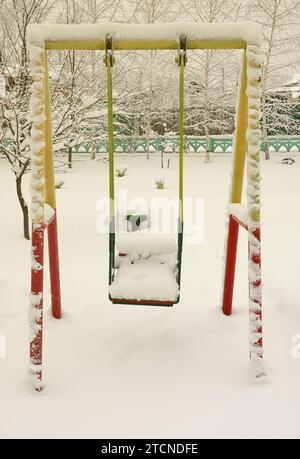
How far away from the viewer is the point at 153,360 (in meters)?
2.86

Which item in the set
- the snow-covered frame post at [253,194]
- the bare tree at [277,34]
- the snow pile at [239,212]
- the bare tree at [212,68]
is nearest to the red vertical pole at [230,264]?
the snow pile at [239,212]

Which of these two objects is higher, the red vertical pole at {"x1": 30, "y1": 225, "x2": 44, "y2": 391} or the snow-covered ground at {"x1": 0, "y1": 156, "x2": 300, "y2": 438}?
the red vertical pole at {"x1": 30, "y1": 225, "x2": 44, "y2": 391}

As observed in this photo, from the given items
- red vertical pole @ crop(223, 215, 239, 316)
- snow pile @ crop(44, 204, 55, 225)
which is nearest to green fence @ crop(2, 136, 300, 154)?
red vertical pole @ crop(223, 215, 239, 316)

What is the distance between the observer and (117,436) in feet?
7.03

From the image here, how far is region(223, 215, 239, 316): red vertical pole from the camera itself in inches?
127

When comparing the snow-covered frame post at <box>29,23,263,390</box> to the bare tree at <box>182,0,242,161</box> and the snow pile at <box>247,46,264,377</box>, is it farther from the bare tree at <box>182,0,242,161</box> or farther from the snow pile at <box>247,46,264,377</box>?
the bare tree at <box>182,0,242,161</box>

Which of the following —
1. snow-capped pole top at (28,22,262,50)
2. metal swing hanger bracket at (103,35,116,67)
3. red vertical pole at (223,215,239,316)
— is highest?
snow-capped pole top at (28,22,262,50)

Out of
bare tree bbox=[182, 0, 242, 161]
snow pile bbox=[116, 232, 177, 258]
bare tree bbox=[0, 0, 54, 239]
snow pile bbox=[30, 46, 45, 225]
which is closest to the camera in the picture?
snow pile bbox=[30, 46, 45, 225]

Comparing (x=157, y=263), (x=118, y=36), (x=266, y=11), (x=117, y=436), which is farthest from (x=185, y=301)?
(x=266, y=11)

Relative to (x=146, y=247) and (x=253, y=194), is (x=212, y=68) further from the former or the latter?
(x=253, y=194)

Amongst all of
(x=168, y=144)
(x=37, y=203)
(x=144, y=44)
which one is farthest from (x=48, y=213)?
(x=168, y=144)

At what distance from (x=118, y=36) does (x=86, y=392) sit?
2134mm

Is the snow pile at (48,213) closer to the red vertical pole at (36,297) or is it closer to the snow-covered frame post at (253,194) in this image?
the red vertical pole at (36,297)

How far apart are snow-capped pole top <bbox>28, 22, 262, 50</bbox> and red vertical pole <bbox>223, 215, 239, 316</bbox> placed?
1.27 metres
